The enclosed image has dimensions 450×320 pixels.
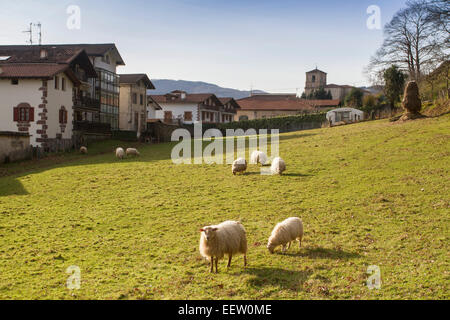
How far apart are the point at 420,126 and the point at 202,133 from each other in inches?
1502

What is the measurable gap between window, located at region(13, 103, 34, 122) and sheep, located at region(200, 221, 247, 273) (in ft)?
119

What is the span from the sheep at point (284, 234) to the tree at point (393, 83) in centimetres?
4946

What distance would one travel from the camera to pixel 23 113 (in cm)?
4094

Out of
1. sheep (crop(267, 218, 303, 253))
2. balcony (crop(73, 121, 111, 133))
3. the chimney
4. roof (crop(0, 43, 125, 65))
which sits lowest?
sheep (crop(267, 218, 303, 253))

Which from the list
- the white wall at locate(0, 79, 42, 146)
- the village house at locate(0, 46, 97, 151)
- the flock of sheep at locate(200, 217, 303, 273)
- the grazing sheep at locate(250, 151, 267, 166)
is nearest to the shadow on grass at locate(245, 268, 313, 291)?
the flock of sheep at locate(200, 217, 303, 273)

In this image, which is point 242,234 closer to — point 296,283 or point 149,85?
point 296,283

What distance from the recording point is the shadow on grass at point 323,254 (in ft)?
37.1

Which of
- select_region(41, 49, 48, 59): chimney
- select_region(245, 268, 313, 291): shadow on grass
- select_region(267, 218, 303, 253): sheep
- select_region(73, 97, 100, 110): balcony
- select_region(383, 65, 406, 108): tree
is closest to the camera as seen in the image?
select_region(245, 268, 313, 291): shadow on grass

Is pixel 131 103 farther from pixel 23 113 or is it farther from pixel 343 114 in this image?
pixel 343 114

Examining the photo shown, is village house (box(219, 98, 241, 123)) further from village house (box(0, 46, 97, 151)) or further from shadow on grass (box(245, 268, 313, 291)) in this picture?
shadow on grass (box(245, 268, 313, 291))

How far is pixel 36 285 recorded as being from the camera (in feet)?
32.5

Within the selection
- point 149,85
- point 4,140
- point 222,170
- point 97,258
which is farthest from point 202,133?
point 97,258

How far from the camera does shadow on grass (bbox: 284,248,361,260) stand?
11320 mm
